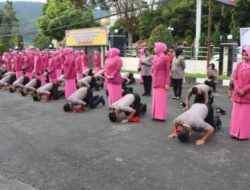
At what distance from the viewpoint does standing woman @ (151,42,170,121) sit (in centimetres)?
840

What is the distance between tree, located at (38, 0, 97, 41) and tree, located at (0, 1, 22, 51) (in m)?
12.8

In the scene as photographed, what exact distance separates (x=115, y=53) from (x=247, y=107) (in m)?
3.82

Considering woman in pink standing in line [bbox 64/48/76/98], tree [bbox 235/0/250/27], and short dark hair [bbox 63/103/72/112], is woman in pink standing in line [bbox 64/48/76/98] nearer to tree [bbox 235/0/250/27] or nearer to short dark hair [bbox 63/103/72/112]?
short dark hair [bbox 63/103/72/112]

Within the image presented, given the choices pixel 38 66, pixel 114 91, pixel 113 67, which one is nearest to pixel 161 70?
pixel 113 67

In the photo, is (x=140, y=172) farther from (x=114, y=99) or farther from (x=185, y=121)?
(x=114, y=99)

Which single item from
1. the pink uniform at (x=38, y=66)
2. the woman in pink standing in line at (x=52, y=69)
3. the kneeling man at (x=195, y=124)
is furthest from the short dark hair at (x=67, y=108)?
the pink uniform at (x=38, y=66)

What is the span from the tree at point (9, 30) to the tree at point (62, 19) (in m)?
12.8

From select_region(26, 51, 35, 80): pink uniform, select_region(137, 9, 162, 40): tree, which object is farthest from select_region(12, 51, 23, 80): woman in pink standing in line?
select_region(137, 9, 162, 40): tree

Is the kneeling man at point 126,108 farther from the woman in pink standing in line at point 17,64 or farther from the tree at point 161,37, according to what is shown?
the tree at point 161,37

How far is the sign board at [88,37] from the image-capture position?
2516 centimetres

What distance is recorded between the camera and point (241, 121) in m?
6.88

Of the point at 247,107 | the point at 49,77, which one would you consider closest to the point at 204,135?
the point at 247,107

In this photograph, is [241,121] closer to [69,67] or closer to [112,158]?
[112,158]

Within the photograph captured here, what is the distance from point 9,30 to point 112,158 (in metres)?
55.7
